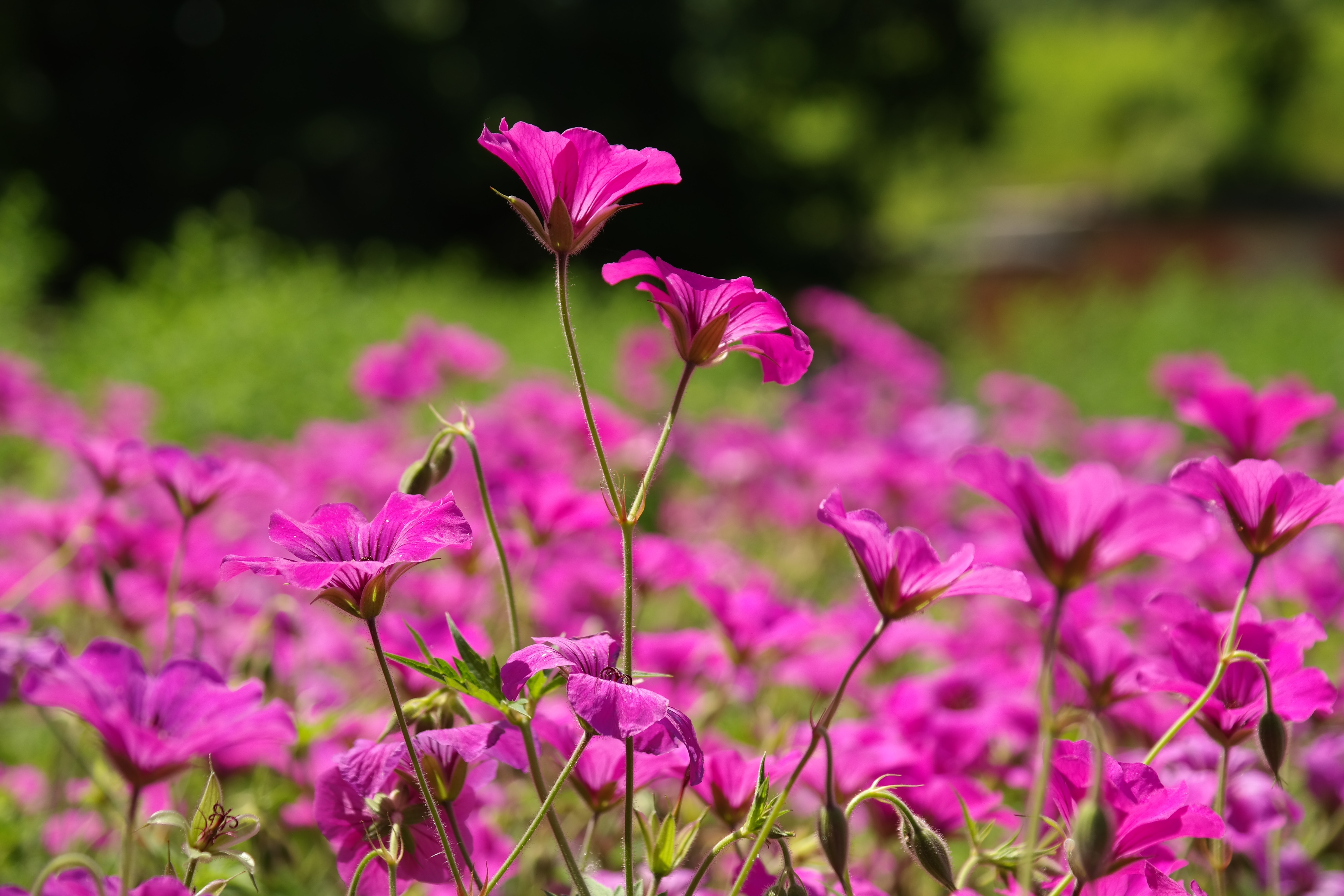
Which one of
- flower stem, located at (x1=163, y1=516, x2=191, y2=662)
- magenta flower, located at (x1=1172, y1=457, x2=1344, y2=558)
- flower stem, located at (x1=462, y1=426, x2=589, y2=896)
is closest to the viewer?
flower stem, located at (x1=462, y1=426, x2=589, y2=896)

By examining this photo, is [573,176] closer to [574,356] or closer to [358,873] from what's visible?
[574,356]

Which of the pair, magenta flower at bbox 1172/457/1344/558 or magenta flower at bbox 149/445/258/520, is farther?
magenta flower at bbox 149/445/258/520

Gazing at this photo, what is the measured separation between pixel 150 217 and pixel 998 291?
13.6 m

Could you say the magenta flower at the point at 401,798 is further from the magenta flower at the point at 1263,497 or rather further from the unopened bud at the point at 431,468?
the magenta flower at the point at 1263,497

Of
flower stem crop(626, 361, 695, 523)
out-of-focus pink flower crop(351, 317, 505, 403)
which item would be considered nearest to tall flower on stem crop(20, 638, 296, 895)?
flower stem crop(626, 361, 695, 523)

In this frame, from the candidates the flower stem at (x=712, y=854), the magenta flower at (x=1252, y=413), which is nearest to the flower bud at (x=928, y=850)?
the flower stem at (x=712, y=854)

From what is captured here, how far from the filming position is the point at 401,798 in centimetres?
81

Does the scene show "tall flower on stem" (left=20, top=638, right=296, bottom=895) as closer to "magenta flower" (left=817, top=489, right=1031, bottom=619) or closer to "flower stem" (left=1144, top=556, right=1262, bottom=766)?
"magenta flower" (left=817, top=489, right=1031, bottom=619)

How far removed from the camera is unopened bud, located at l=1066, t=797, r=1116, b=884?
62 centimetres

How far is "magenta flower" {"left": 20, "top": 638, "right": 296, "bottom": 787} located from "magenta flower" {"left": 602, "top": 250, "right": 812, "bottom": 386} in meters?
0.37

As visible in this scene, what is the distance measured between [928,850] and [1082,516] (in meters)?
0.25

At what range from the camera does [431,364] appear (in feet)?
7.95

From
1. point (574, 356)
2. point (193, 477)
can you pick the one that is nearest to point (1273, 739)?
point (574, 356)

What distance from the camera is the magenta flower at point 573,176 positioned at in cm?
77
